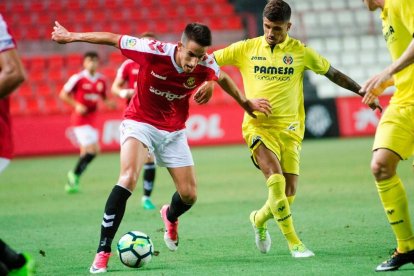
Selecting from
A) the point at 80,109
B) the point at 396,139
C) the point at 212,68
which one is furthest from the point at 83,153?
the point at 396,139

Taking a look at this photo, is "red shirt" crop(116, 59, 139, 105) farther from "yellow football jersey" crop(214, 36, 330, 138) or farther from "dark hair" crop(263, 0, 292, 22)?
"dark hair" crop(263, 0, 292, 22)

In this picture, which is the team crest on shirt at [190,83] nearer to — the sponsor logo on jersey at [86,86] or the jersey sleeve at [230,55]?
the jersey sleeve at [230,55]

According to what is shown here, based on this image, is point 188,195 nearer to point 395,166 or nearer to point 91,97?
point 395,166

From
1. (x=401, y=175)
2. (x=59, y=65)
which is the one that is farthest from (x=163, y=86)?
(x=59, y=65)

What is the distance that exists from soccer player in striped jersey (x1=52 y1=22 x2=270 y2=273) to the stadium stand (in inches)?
679

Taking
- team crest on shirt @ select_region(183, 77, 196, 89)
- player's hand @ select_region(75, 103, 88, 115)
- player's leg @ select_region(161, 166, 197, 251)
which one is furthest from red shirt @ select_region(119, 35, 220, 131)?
player's hand @ select_region(75, 103, 88, 115)

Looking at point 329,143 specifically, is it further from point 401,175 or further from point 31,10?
point 31,10

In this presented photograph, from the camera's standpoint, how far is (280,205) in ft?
24.2

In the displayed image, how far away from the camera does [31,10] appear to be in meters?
26.5

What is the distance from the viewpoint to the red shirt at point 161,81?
7117 mm

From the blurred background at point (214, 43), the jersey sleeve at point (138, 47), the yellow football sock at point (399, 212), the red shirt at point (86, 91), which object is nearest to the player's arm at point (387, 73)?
the yellow football sock at point (399, 212)

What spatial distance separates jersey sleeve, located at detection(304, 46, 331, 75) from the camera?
780 centimetres

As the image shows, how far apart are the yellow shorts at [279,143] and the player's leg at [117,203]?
1.16 m

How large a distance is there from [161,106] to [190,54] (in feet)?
2.41
